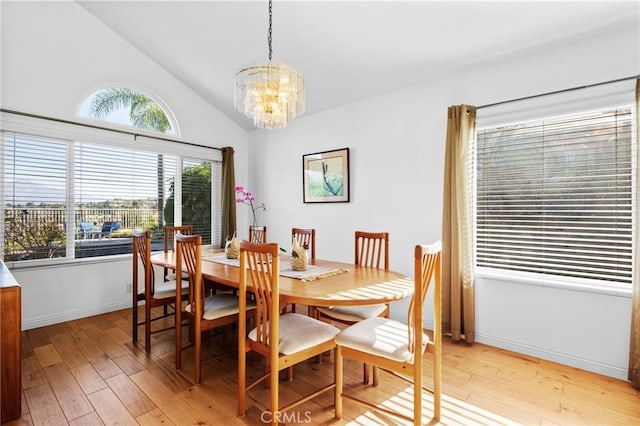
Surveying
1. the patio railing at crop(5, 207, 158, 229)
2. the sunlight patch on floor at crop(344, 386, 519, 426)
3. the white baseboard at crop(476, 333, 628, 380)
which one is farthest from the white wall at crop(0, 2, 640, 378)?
the sunlight patch on floor at crop(344, 386, 519, 426)

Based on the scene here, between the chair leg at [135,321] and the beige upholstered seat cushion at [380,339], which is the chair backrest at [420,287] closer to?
the beige upholstered seat cushion at [380,339]

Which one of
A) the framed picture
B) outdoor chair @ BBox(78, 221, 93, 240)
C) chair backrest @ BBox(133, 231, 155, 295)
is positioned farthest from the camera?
the framed picture

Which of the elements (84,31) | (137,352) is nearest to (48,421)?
(137,352)

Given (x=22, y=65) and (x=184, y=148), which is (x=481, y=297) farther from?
(x=22, y=65)

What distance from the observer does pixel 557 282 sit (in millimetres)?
2613

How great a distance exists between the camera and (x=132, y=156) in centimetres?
405

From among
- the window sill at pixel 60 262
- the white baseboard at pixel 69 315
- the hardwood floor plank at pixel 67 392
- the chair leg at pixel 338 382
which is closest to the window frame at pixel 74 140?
the window sill at pixel 60 262

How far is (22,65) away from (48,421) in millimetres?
3212

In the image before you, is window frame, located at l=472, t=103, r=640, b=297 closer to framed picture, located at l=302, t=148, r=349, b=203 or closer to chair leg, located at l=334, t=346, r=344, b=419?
framed picture, located at l=302, t=148, r=349, b=203

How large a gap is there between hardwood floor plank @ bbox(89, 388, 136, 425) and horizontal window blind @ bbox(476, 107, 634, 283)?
2.96m

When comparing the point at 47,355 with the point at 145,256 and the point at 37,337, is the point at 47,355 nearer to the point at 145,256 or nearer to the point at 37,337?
the point at 37,337

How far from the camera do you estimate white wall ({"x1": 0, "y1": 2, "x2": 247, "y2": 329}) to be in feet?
10.3

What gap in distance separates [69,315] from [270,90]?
10.7 ft

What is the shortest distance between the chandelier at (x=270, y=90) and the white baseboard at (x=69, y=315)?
116 inches
